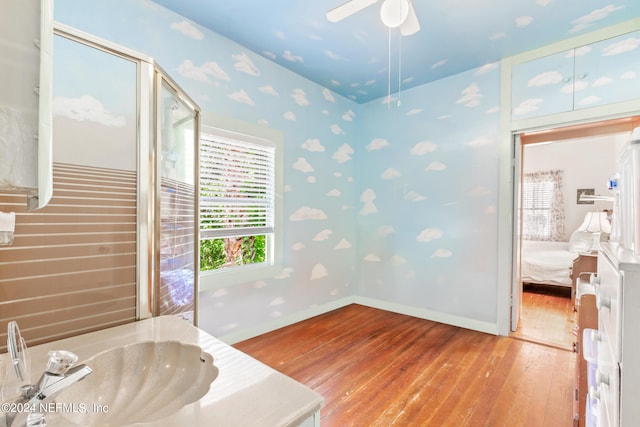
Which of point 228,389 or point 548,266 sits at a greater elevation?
point 228,389

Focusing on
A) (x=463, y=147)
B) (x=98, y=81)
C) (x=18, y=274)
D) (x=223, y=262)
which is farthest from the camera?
(x=463, y=147)

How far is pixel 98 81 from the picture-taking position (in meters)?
1.19

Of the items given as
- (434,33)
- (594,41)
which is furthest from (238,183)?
(594,41)

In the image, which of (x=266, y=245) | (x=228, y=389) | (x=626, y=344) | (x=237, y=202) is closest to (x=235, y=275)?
(x=266, y=245)

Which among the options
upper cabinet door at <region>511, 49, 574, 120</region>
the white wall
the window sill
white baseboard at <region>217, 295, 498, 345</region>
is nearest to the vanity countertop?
the window sill

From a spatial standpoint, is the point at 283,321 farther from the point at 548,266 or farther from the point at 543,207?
Answer: the point at 543,207

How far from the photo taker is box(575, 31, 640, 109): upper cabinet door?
7.34ft

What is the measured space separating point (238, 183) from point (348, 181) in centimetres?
165

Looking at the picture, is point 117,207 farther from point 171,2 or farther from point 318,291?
point 318,291

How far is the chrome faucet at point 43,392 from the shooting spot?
0.56 metres

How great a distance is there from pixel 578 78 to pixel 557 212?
4.23m

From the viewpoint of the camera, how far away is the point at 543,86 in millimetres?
2629

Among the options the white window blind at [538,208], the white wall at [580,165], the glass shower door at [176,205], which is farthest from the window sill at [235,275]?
the white window blind at [538,208]

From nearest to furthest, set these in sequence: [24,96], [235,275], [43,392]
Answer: [24,96] → [43,392] → [235,275]
